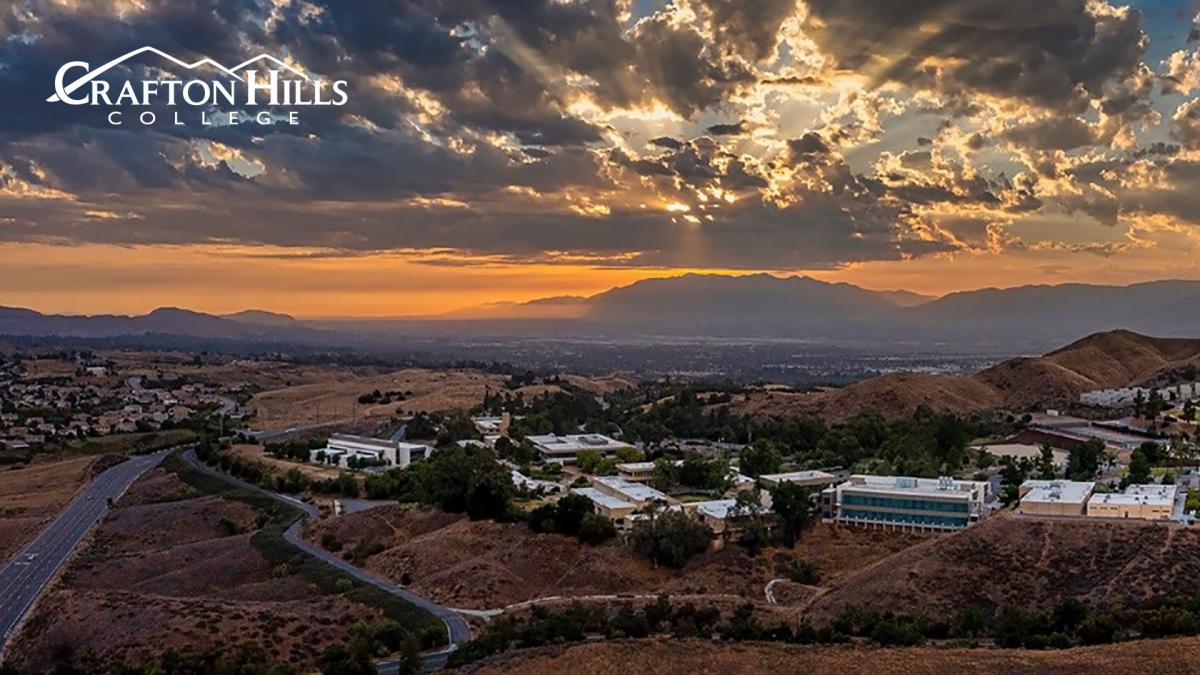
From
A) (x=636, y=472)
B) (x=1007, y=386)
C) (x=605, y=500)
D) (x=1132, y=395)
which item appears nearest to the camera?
(x=605, y=500)

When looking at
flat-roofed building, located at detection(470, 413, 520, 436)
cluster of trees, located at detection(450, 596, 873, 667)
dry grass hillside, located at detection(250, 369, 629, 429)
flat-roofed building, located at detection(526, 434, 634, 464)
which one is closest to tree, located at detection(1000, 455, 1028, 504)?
cluster of trees, located at detection(450, 596, 873, 667)

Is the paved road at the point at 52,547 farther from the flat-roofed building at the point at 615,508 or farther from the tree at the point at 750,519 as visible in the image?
the tree at the point at 750,519

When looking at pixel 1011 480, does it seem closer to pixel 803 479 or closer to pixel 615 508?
pixel 803 479

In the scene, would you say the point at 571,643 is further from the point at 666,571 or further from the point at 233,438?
the point at 233,438

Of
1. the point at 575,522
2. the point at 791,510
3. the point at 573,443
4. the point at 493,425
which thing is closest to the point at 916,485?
the point at 791,510

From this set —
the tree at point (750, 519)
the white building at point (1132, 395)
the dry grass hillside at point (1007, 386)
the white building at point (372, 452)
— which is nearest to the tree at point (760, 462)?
the tree at point (750, 519)
